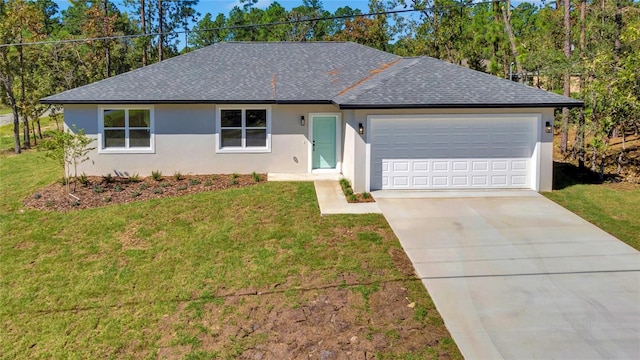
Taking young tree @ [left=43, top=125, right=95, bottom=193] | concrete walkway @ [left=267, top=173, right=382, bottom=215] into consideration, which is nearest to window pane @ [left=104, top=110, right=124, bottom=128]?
young tree @ [left=43, top=125, right=95, bottom=193]

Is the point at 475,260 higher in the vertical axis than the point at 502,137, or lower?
lower

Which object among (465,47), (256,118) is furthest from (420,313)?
(465,47)

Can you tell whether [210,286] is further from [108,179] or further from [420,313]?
[108,179]

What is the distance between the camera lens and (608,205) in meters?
12.4

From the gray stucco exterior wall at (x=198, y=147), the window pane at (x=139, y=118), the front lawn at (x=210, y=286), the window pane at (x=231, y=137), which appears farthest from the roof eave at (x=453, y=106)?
the window pane at (x=139, y=118)

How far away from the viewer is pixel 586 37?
76.0 ft

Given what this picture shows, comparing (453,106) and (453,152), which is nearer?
(453,106)

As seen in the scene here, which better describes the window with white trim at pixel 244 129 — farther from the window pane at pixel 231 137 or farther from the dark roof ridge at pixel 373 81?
the dark roof ridge at pixel 373 81

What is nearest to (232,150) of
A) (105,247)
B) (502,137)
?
(105,247)

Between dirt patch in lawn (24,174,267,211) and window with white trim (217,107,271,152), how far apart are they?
106cm

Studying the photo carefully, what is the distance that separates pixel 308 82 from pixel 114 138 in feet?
22.7

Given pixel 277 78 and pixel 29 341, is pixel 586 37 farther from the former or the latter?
A: pixel 29 341

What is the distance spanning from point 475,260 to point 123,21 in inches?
1504

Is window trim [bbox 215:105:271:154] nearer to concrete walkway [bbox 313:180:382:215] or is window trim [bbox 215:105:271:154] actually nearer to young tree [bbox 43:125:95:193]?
concrete walkway [bbox 313:180:382:215]
